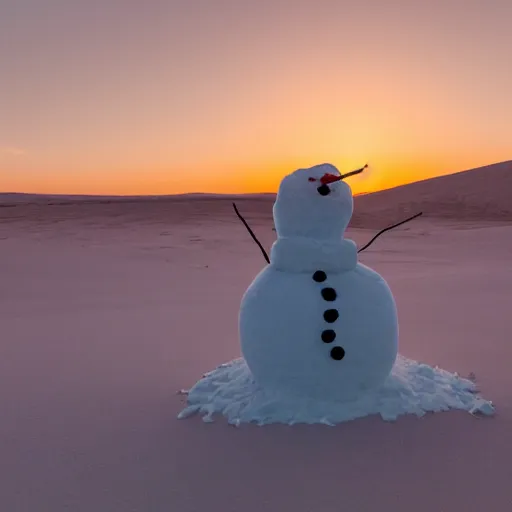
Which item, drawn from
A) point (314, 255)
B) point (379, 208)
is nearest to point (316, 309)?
point (314, 255)

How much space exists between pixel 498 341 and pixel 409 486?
114 inches

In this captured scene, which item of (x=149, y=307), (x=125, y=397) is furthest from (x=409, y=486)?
(x=149, y=307)

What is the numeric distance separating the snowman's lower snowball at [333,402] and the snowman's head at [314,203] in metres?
0.94

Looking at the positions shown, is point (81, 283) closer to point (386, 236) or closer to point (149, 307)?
point (149, 307)

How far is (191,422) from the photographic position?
3.56 m

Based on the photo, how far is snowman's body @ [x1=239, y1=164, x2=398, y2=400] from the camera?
10.9ft

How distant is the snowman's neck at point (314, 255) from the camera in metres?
3.46

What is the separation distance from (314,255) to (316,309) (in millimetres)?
308

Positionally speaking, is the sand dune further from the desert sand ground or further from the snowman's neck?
the snowman's neck

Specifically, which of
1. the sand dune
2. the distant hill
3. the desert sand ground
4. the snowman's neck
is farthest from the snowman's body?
the distant hill

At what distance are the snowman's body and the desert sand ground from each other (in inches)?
12.2

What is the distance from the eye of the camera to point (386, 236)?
1852 cm

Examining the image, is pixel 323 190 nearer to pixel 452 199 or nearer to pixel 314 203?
pixel 314 203

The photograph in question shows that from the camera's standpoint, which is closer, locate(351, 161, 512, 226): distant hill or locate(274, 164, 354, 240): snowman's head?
locate(274, 164, 354, 240): snowman's head
